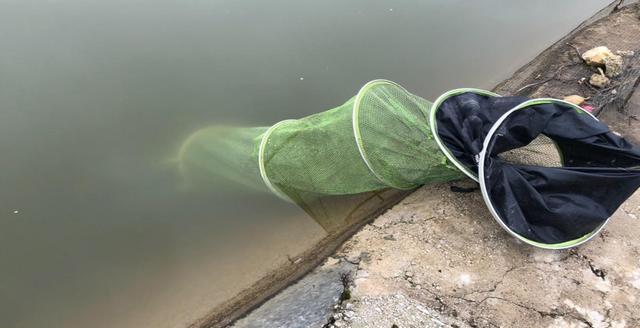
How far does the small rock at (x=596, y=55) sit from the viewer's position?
17.1 feet

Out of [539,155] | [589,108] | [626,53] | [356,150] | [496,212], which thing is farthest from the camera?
[626,53]

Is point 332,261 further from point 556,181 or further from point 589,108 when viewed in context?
point 589,108

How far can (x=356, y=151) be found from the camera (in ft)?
11.1

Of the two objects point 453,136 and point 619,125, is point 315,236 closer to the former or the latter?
point 453,136

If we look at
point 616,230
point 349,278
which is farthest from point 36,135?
point 616,230

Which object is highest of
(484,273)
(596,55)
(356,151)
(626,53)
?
(356,151)

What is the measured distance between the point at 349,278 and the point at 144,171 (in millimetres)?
2214

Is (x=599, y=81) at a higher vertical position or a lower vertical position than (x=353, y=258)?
higher

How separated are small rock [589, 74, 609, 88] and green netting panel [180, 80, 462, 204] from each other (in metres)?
2.44

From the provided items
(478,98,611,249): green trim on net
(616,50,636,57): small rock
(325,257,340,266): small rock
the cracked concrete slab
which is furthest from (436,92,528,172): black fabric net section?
(616,50,636,57): small rock

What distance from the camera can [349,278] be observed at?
3260 mm

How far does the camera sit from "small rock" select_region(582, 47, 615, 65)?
205 inches

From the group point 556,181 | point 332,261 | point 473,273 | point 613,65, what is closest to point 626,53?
point 613,65

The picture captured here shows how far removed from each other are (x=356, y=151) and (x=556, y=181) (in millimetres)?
1332
